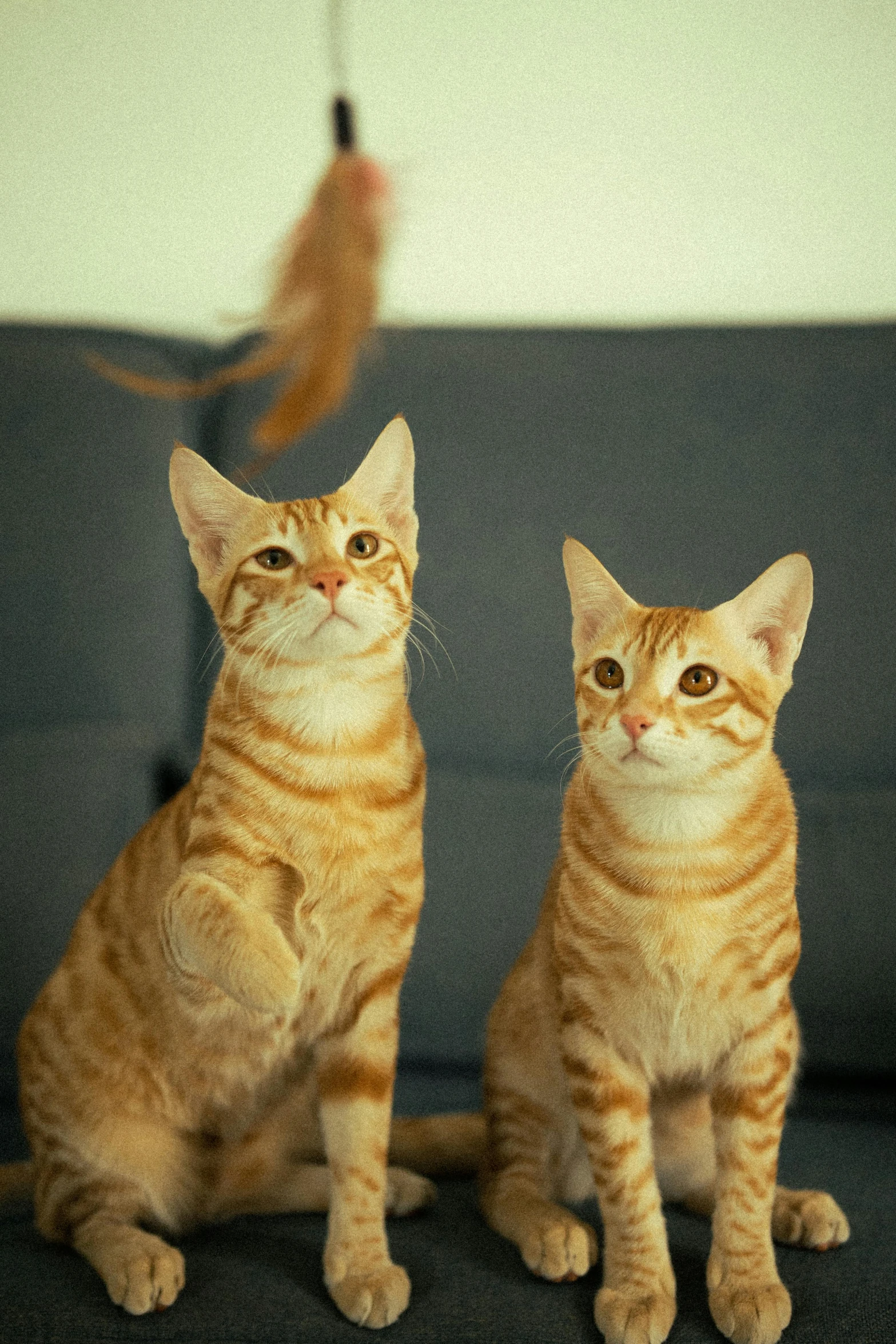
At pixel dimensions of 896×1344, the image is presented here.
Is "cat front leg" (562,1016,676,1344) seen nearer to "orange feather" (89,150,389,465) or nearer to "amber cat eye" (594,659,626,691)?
"amber cat eye" (594,659,626,691)

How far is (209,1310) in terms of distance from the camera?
1.14 m

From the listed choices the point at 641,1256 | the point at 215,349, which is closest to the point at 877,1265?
the point at 641,1256

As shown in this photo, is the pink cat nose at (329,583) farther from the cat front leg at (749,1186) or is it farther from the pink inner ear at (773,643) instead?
the cat front leg at (749,1186)

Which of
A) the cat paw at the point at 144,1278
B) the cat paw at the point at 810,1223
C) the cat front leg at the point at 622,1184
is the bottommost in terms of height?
the cat paw at the point at 144,1278

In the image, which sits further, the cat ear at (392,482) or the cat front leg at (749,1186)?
the cat ear at (392,482)

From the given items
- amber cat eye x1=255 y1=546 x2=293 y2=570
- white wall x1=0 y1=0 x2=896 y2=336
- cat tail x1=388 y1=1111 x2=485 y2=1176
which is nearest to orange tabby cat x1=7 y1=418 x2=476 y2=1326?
amber cat eye x1=255 y1=546 x2=293 y2=570

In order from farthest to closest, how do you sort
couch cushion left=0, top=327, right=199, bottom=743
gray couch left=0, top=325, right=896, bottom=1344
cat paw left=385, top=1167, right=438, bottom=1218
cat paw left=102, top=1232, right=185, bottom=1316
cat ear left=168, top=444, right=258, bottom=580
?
couch cushion left=0, top=327, right=199, bottom=743, gray couch left=0, top=325, right=896, bottom=1344, cat paw left=385, top=1167, right=438, bottom=1218, cat ear left=168, top=444, right=258, bottom=580, cat paw left=102, top=1232, right=185, bottom=1316

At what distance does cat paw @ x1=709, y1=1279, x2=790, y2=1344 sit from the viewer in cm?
103

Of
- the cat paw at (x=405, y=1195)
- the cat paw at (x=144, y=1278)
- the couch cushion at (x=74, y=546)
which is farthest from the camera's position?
the couch cushion at (x=74, y=546)

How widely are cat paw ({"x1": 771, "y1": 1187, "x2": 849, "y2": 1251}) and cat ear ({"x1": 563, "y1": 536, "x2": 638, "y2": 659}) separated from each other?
2.13 feet

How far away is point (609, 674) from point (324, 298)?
21.4 inches

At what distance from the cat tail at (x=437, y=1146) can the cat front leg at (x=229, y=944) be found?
521 mm

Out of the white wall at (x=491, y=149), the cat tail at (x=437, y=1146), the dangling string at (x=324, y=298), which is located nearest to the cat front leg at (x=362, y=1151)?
the cat tail at (x=437, y=1146)

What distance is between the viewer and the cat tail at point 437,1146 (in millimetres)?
1492
